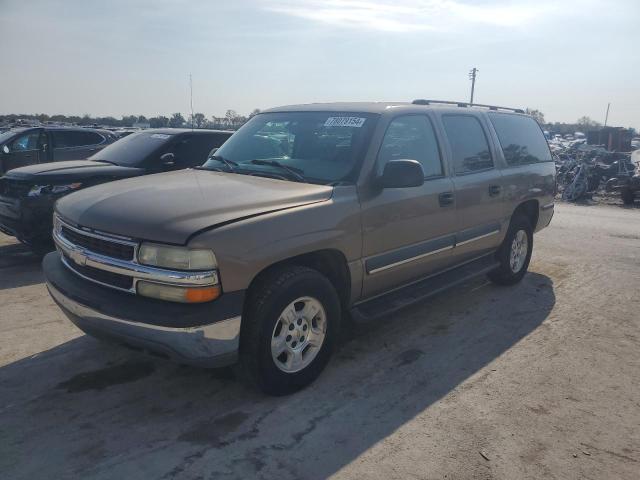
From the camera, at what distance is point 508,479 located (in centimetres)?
280

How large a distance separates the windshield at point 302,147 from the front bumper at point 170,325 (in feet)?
4.34

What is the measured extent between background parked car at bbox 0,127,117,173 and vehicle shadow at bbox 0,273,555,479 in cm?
724

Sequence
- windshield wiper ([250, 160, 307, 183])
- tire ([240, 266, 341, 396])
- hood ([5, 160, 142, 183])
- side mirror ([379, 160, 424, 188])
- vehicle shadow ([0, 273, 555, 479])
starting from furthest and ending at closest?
hood ([5, 160, 142, 183])
windshield wiper ([250, 160, 307, 183])
side mirror ([379, 160, 424, 188])
tire ([240, 266, 341, 396])
vehicle shadow ([0, 273, 555, 479])

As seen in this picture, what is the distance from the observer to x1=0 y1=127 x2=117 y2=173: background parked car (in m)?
10.5

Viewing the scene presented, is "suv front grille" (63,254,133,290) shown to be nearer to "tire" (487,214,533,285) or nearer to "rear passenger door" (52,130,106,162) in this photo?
"tire" (487,214,533,285)

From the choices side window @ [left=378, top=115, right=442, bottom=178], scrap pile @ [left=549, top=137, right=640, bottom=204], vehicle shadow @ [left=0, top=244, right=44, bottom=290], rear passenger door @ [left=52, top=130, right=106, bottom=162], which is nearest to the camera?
side window @ [left=378, top=115, right=442, bottom=178]

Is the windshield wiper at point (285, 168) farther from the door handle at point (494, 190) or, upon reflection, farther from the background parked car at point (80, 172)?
the background parked car at point (80, 172)

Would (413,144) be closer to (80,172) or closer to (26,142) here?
(80,172)

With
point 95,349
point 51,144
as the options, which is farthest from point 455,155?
point 51,144

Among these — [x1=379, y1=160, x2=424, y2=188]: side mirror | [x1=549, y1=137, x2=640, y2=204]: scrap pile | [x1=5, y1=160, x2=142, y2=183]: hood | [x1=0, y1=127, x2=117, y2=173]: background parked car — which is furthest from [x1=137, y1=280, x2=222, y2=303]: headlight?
[x1=549, y1=137, x2=640, y2=204]: scrap pile

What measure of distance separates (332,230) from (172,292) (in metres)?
1.16

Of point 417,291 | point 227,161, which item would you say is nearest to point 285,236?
point 227,161

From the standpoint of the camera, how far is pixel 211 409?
3396 millimetres

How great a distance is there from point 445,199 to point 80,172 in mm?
4719
